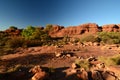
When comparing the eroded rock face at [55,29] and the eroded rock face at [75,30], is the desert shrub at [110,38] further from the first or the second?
the eroded rock face at [55,29]

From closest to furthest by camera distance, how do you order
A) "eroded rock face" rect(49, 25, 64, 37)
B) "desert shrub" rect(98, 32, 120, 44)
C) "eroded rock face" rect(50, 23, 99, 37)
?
"desert shrub" rect(98, 32, 120, 44), "eroded rock face" rect(50, 23, 99, 37), "eroded rock face" rect(49, 25, 64, 37)

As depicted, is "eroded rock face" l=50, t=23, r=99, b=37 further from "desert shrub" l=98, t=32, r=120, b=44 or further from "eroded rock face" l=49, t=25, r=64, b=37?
"desert shrub" l=98, t=32, r=120, b=44

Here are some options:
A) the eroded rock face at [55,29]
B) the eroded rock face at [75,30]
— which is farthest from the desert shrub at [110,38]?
the eroded rock face at [55,29]

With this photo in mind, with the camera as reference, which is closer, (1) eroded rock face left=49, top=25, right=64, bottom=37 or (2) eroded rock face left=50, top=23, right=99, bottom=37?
(2) eroded rock face left=50, top=23, right=99, bottom=37

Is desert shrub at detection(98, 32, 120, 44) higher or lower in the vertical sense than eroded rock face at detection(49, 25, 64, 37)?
lower

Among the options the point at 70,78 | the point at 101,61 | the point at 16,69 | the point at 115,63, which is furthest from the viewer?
the point at 101,61

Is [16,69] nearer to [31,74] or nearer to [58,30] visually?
[31,74]

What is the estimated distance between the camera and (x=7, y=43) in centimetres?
2027

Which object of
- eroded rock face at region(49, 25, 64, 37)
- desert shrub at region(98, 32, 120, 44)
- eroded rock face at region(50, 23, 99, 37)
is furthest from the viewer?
eroded rock face at region(49, 25, 64, 37)

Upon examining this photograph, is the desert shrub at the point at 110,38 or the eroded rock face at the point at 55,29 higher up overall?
the eroded rock face at the point at 55,29

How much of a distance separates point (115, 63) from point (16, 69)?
5.28 m

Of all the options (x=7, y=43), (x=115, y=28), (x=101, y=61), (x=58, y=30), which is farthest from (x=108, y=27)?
(x=101, y=61)

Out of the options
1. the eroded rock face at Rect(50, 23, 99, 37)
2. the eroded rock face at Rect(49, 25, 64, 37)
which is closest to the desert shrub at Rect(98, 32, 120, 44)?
the eroded rock face at Rect(50, 23, 99, 37)

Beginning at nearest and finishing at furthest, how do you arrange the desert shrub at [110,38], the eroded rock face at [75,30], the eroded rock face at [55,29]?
Answer: the desert shrub at [110,38] → the eroded rock face at [75,30] → the eroded rock face at [55,29]
